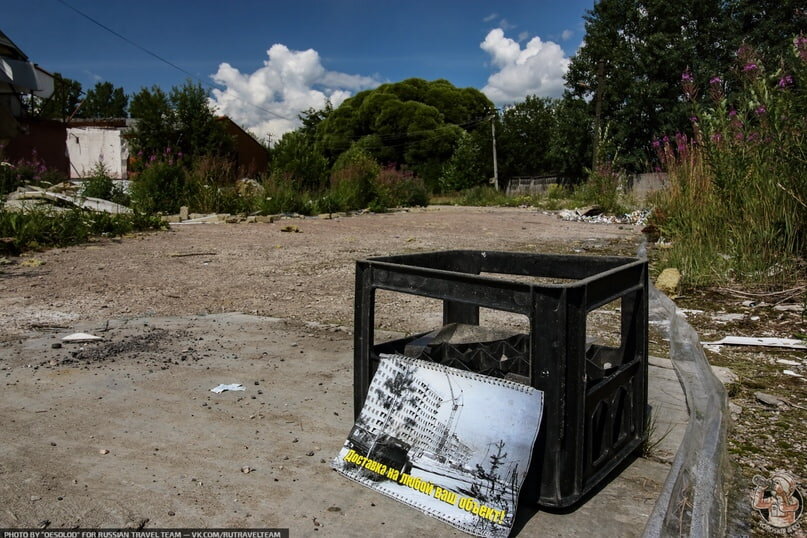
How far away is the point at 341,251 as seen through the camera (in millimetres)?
7746

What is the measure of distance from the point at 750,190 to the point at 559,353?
3842 millimetres

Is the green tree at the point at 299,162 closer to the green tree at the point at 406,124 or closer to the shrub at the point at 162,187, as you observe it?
the shrub at the point at 162,187

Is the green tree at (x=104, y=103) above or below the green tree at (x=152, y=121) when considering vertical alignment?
above

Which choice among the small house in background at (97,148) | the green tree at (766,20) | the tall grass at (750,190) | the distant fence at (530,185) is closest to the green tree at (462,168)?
the distant fence at (530,185)

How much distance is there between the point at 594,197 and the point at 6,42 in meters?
16.8

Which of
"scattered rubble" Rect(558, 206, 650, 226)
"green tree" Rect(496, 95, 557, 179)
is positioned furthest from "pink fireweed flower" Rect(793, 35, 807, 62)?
"green tree" Rect(496, 95, 557, 179)

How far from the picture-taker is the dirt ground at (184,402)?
5.28ft

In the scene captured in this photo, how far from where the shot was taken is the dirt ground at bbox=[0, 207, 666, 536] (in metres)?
1.61

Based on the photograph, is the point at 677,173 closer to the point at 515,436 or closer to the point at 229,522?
the point at 515,436

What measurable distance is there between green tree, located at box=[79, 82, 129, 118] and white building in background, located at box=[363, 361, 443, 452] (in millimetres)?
57604

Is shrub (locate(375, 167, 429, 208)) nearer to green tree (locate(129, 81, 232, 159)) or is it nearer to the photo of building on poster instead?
green tree (locate(129, 81, 232, 159))

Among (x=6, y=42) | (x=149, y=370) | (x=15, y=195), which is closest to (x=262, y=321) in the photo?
(x=149, y=370)

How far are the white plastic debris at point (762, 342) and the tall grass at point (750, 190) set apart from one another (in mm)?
1249

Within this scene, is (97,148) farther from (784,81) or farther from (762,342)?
(762,342)
